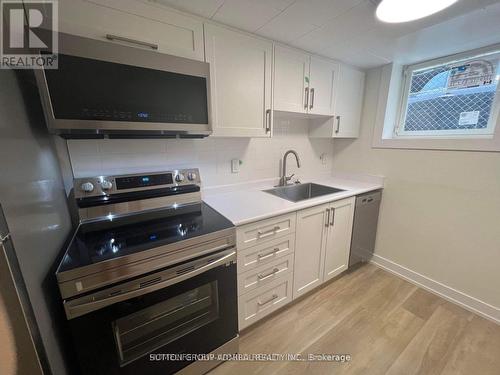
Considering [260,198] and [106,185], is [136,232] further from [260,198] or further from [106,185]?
[260,198]

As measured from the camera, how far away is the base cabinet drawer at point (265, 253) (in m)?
1.29

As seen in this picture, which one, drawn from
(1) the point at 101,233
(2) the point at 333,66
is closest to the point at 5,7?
(1) the point at 101,233

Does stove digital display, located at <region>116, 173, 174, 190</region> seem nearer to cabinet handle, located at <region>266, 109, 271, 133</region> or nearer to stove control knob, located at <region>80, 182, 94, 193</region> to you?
stove control knob, located at <region>80, 182, 94, 193</region>

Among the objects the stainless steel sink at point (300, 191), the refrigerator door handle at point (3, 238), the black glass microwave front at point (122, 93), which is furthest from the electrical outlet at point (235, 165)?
the refrigerator door handle at point (3, 238)

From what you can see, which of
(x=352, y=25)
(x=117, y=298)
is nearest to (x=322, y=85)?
(x=352, y=25)

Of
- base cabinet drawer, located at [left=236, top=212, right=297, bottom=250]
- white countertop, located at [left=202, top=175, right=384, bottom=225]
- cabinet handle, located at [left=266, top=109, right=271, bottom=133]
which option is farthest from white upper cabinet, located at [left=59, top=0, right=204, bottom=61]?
base cabinet drawer, located at [left=236, top=212, right=297, bottom=250]

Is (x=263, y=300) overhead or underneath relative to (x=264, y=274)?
underneath

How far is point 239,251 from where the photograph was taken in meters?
1.26

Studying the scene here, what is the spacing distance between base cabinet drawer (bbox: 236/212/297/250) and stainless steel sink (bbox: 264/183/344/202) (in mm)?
503

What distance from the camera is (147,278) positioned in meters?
0.89

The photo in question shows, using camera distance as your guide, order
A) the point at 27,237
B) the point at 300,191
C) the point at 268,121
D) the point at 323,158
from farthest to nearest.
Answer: the point at 323,158 < the point at 300,191 < the point at 268,121 < the point at 27,237

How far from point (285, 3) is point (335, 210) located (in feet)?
4.67

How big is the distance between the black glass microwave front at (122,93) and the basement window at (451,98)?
2.04 m

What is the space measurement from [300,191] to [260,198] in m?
0.70
